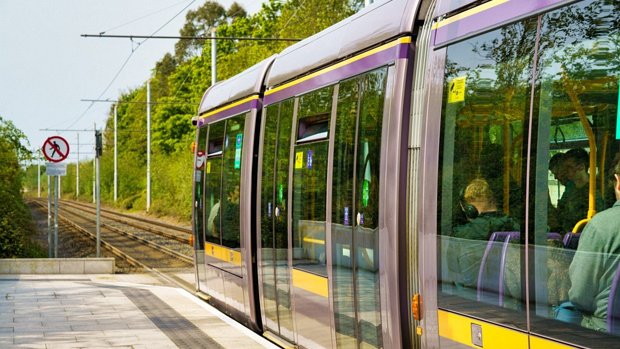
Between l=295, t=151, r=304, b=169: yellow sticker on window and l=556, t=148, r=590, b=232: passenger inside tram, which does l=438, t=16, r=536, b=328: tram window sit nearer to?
l=556, t=148, r=590, b=232: passenger inside tram

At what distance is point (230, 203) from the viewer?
44.6 feet

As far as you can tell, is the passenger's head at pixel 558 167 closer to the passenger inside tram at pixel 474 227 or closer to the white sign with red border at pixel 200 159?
the passenger inside tram at pixel 474 227

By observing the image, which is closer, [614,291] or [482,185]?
[614,291]

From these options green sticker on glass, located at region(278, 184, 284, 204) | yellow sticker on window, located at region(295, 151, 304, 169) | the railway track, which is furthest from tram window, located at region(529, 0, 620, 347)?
the railway track

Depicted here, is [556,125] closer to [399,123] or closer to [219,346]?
[399,123]

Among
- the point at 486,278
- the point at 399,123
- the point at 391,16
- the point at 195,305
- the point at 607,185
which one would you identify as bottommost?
the point at 195,305

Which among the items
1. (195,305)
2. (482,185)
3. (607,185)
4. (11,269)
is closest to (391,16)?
(482,185)

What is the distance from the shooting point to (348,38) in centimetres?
891

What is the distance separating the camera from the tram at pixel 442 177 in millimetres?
5039

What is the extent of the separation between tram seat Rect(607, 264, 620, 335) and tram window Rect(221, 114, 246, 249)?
8434mm

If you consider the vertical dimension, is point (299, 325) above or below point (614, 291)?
below

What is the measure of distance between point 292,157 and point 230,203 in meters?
3.37

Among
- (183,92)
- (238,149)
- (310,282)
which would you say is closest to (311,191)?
(310,282)

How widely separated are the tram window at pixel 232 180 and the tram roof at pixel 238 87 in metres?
0.35
